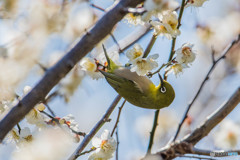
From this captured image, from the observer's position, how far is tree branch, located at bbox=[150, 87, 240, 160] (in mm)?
2347

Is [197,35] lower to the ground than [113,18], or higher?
lower

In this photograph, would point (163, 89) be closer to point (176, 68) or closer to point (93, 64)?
point (176, 68)

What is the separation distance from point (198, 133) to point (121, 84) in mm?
1463

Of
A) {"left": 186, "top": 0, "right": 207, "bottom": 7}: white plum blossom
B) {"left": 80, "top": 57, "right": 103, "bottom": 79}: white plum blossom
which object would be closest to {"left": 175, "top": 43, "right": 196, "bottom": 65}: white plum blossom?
{"left": 186, "top": 0, "right": 207, "bottom": 7}: white plum blossom

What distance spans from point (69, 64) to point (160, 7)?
2.27 feet

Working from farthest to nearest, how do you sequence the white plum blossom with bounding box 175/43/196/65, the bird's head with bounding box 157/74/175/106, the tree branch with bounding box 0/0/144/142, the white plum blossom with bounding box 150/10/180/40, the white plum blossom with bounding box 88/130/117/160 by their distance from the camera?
1. the bird's head with bounding box 157/74/175/106
2. the white plum blossom with bounding box 88/130/117/160
3. the white plum blossom with bounding box 175/43/196/65
4. the white plum blossom with bounding box 150/10/180/40
5. the tree branch with bounding box 0/0/144/142

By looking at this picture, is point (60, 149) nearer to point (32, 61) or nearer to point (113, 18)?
point (32, 61)

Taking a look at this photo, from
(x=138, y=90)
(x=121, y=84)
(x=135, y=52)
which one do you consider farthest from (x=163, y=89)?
(x=135, y=52)

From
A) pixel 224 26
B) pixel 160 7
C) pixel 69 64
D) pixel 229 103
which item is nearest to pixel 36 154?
pixel 69 64

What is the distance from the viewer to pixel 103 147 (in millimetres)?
2779

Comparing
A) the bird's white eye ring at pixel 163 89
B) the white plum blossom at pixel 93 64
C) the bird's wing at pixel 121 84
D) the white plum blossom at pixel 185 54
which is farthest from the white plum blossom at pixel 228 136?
the white plum blossom at pixel 93 64

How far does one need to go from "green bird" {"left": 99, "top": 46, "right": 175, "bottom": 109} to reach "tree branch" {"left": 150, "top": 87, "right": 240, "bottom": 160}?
118 centimetres

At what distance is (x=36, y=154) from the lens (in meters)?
1.74

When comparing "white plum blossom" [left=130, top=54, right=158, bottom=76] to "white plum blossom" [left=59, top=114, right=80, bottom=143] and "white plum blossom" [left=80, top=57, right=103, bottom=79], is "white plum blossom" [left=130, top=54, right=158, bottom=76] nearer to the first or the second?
"white plum blossom" [left=80, top=57, right=103, bottom=79]
